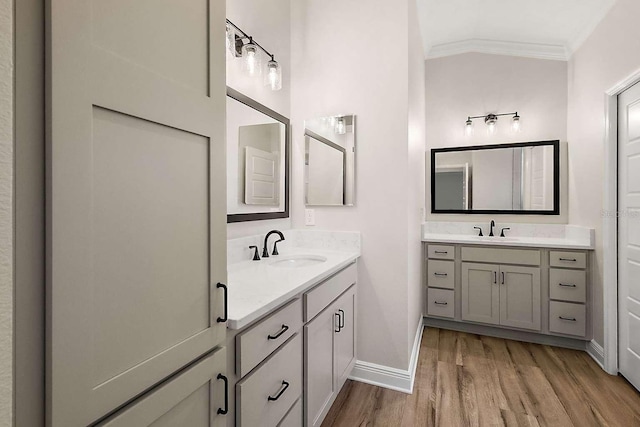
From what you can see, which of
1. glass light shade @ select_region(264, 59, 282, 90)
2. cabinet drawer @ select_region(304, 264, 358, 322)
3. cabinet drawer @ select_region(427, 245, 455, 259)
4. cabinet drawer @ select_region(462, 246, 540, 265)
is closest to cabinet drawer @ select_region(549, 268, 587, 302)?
cabinet drawer @ select_region(462, 246, 540, 265)

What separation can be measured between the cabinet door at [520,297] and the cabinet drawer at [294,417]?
230cm

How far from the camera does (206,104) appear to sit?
0.86 metres

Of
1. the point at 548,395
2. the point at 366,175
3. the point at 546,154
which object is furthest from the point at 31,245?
the point at 546,154

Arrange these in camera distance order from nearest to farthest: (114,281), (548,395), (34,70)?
(34,70) < (114,281) < (548,395)

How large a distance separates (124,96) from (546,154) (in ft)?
12.0

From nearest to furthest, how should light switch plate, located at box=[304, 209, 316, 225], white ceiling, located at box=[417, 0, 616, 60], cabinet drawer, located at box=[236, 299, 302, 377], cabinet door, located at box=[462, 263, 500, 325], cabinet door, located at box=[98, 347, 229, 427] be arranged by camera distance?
cabinet door, located at box=[98, 347, 229, 427], cabinet drawer, located at box=[236, 299, 302, 377], light switch plate, located at box=[304, 209, 316, 225], white ceiling, located at box=[417, 0, 616, 60], cabinet door, located at box=[462, 263, 500, 325]

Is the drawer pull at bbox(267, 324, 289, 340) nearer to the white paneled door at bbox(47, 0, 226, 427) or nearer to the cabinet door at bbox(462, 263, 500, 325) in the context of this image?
the white paneled door at bbox(47, 0, 226, 427)

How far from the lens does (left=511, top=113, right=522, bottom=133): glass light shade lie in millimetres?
3227

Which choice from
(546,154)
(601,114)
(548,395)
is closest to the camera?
(548,395)

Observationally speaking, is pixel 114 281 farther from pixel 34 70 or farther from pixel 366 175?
pixel 366 175

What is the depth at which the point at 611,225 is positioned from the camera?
7.45 feet

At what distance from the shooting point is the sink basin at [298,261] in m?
2.00

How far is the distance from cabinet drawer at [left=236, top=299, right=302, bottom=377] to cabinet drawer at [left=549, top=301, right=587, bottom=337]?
2.52 meters

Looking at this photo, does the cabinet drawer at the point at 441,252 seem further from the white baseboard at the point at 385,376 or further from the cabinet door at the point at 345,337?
the cabinet door at the point at 345,337
